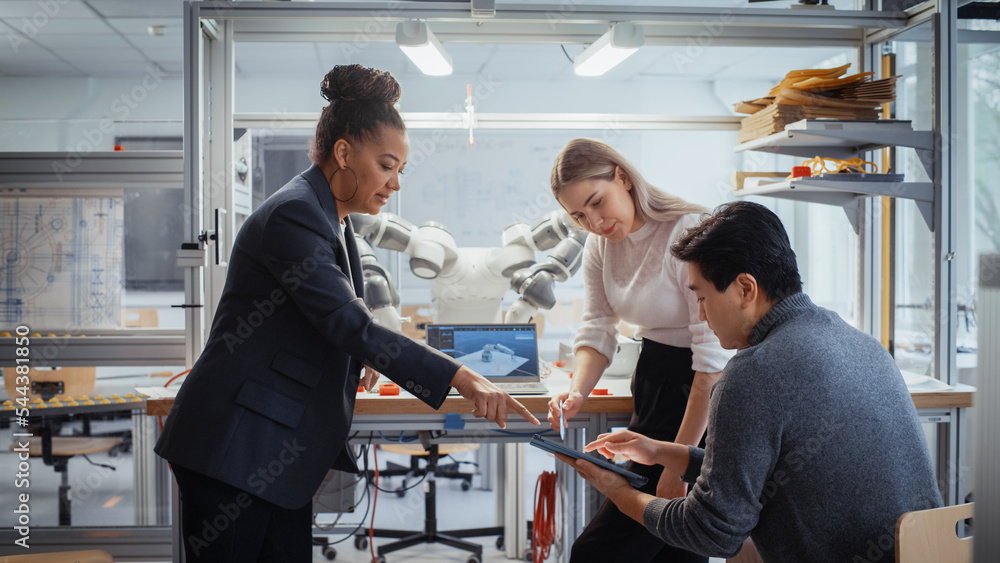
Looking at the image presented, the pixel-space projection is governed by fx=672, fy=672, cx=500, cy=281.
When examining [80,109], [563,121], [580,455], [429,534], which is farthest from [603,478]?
[80,109]

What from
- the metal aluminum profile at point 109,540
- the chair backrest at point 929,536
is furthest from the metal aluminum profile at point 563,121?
the chair backrest at point 929,536

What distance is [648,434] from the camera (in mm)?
1536

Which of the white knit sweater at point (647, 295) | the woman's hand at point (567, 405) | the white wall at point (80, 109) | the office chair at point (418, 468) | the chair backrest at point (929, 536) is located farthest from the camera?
the white wall at point (80, 109)

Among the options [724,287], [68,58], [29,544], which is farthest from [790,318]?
[68,58]

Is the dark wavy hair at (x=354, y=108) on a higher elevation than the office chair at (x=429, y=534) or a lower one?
higher

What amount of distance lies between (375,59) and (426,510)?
3.39 metres

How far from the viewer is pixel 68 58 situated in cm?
477

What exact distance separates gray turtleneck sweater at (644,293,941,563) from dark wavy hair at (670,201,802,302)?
9 cm

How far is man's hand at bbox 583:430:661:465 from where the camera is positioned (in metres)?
1.27

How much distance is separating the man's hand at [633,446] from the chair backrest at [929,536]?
1.51 ft

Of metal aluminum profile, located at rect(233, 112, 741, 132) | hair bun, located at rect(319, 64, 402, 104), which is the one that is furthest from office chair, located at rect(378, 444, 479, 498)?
hair bun, located at rect(319, 64, 402, 104)

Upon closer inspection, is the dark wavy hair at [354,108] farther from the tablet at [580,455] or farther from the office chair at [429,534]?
the office chair at [429,534]

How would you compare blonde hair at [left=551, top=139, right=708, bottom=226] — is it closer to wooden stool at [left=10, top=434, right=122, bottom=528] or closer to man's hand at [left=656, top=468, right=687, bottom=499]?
man's hand at [left=656, top=468, right=687, bottom=499]

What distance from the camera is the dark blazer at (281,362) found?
1.07 meters
